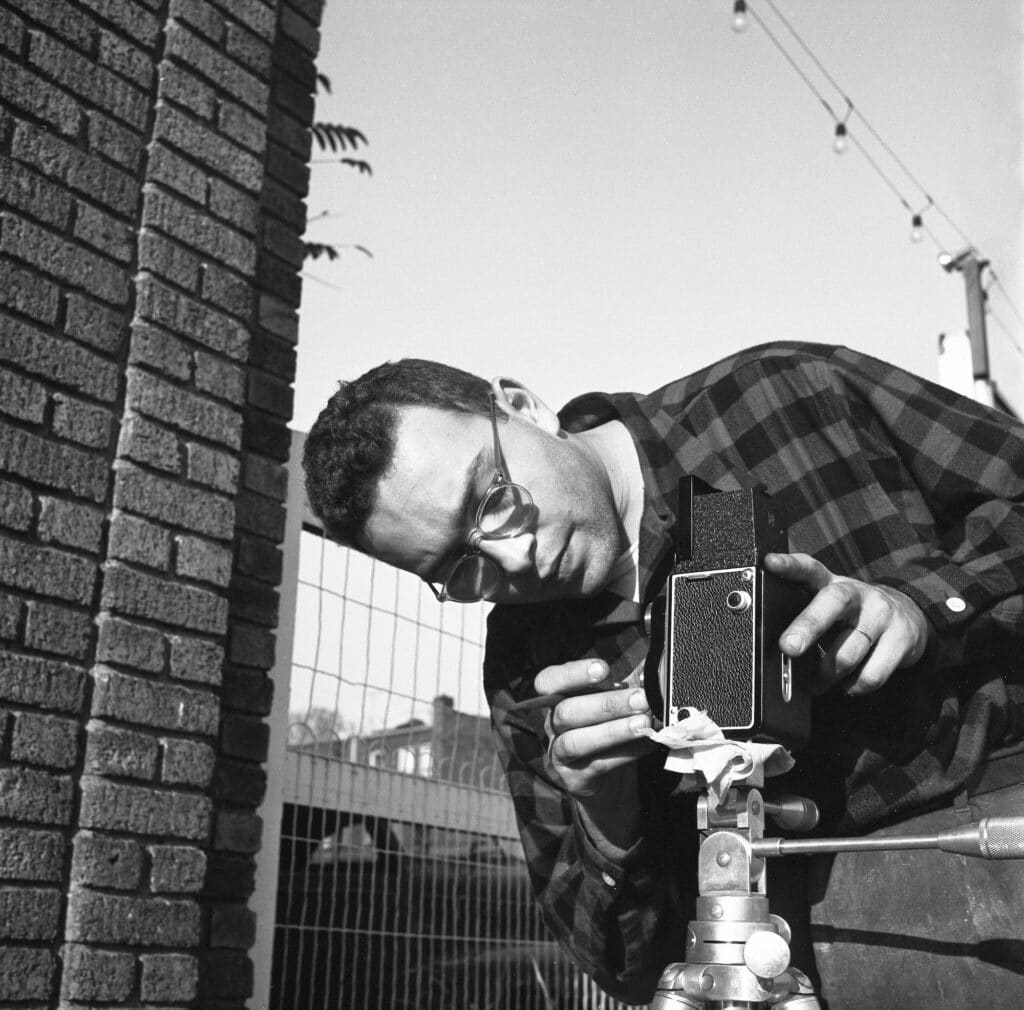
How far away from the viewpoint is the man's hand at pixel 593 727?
3.91ft

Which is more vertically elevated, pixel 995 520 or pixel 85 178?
pixel 85 178

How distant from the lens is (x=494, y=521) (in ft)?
5.54

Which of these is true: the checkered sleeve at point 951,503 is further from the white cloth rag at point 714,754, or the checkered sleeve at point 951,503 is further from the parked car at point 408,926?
the parked car at point 408,926

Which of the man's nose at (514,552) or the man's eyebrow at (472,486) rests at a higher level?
the man's eyebrow at (472,486)

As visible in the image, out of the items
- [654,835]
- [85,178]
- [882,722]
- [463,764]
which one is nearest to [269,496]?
[85,178]

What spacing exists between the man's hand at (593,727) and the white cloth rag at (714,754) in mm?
82

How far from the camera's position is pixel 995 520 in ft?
4.83

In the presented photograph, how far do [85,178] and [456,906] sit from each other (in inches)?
75.4

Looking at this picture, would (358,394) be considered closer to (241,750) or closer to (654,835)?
(654,835)

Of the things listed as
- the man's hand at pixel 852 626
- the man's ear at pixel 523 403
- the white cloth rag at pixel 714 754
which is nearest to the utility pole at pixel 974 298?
the man's ear at pixel 523 403

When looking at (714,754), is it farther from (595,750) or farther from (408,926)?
(408,926)

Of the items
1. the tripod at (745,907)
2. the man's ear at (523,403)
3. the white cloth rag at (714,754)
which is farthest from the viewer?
the man's ear at (523,403)

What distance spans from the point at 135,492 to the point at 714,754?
1451 mm

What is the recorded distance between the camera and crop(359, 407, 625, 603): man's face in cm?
167
